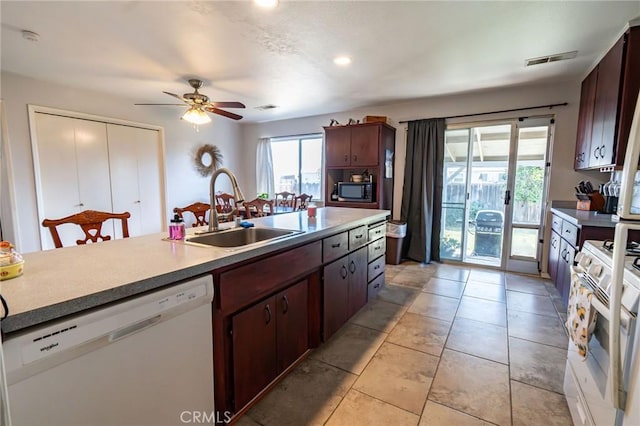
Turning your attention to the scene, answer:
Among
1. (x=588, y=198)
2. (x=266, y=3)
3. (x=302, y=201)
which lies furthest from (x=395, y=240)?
(x=266, y=3)

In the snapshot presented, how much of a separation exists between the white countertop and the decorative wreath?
3.95 meters

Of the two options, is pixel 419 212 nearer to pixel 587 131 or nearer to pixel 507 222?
pixel 507 222

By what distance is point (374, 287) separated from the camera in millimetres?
2988

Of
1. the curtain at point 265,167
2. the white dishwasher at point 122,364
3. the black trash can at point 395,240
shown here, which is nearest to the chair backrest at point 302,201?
the curtain at point 265,167

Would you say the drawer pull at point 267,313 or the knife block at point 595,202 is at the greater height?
the knife block at point 595,202

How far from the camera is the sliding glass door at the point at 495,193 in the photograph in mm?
3779

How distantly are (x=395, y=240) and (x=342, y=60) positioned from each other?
8.40 ft

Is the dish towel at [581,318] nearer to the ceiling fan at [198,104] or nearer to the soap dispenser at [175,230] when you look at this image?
the soap dispenser at [175,230]

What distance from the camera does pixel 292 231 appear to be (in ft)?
6.35

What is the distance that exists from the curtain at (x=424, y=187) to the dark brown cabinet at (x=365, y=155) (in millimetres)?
293

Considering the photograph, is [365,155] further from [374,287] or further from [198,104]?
[198,104]

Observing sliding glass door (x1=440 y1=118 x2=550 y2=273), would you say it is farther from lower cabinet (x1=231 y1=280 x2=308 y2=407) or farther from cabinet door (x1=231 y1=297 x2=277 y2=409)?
cabinet door (x1=231 y1=297 x2=277 y2=409)

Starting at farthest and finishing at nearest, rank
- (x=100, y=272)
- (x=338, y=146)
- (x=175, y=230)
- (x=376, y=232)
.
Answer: (x=338, y=146), (x=376, y=232), (x=175, y=230), (x=100, y=272)

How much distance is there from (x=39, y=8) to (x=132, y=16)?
23.9 inches
